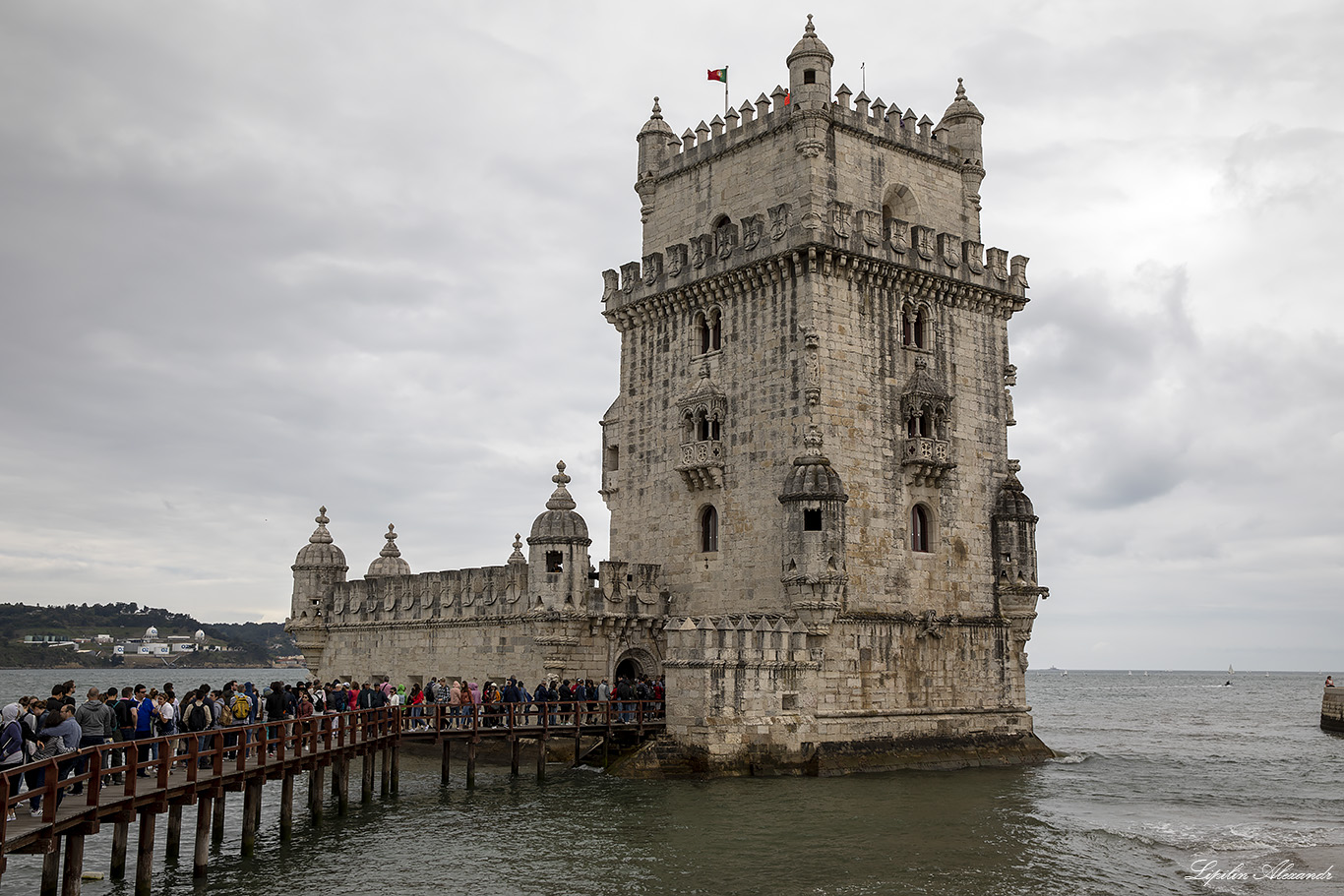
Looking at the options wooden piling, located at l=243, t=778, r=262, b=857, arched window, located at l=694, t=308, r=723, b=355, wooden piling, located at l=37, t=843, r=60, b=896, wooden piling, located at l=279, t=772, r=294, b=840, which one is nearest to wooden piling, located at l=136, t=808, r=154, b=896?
wooden piling, located at l=37, t=843, r=60, b=896

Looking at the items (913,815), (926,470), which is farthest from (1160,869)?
(926,470)

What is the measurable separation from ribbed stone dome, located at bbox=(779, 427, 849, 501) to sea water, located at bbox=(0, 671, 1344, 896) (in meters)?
7.43

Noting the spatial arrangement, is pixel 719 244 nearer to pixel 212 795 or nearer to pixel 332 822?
pixel 332 822

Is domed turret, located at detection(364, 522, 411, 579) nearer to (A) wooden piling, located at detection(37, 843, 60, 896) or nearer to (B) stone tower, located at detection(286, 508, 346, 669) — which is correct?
(B) stone tower, located at detection(286, 508, 346, 669)

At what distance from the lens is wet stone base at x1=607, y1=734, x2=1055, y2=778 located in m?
31.1

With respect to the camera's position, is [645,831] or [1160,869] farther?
[645,831]

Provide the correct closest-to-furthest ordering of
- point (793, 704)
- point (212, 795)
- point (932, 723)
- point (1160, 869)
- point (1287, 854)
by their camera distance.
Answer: point (212, 795)
point (1160, 869)
point (1287, 854)
point (793, 704)
point (932, 723)

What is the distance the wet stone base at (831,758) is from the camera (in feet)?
102

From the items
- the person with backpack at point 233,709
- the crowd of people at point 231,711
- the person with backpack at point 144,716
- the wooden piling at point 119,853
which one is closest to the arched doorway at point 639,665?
the crowd of people at point 231,711

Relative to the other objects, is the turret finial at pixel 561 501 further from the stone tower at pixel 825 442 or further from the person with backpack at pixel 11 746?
the person with backpack at pixel 11 746

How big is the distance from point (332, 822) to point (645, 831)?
24.4 ft

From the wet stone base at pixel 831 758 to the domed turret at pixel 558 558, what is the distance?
5.37 metres

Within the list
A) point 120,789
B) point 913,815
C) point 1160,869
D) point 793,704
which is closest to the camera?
point 120,789

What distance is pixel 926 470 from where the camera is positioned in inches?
1422
